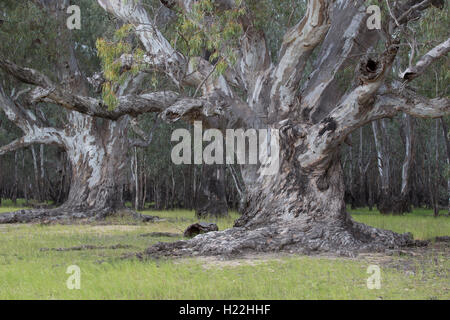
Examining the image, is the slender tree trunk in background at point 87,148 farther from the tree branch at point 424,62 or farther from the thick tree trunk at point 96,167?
the tree branch at point 424,62

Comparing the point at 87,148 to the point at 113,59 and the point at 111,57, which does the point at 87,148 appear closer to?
the point at 113,59

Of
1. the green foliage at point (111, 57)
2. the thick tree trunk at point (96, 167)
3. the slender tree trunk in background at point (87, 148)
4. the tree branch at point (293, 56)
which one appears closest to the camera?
the green foliage at point (111, 57)

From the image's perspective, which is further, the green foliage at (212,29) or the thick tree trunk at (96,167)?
the thick tree trunk at (96,167)

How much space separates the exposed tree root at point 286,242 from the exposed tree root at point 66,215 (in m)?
7.81

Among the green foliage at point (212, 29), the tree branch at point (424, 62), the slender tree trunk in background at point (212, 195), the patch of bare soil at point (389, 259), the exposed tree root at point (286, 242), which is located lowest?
the patch of bare soil at point (389, 259)

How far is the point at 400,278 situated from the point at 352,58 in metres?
6.11

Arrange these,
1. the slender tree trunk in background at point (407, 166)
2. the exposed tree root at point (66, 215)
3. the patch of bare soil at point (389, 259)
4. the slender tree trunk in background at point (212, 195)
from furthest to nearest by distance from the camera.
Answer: the slender tree trunk in background at point (407, 166)
the slender tree trunk in background at point (212, 195)
the exposed tree root at point (66, 215)
the patch of bare soil at point (389, 259)

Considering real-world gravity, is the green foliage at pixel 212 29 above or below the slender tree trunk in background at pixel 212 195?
above

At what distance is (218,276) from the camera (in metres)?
6.88

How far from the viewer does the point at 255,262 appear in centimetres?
803

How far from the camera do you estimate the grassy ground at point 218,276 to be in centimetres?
589

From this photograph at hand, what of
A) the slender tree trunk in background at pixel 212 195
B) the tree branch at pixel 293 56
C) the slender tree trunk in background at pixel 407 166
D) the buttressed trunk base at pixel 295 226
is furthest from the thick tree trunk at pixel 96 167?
the slender tree trunk in background at pixel 407 166

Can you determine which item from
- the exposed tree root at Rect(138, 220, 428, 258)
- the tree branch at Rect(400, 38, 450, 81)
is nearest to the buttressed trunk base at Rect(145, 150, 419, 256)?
the exposed tree root at Rect(138, 220, 428, 258)
